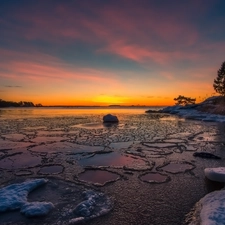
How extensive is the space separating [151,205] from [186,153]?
17.7 feet

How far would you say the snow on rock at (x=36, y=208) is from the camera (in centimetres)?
398

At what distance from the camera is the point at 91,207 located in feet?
13.9

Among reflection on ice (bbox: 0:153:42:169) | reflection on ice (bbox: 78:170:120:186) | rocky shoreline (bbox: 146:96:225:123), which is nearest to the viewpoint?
reflection on ice (bbox: 78:170:120:186)

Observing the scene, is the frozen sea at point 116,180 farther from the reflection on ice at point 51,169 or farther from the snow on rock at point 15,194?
the snow on rock at point 15,194

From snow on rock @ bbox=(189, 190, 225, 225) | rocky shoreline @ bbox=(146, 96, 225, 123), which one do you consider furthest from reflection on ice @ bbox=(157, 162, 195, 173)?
rocky shoreline @ bbox=(146, 96, 225, 123)

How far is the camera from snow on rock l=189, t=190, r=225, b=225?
11.0 ft

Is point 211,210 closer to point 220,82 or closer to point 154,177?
point 154,177

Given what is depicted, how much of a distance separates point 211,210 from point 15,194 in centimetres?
403

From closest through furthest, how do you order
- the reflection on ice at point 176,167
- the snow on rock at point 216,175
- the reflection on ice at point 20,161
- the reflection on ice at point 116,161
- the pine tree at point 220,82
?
the snow on rock at point 216,175 < the reflection on ice at point 176,167 < the reflection on ice at point 20,161 < the reflection on ice at point 116,161 < the pine tree at point 220,82

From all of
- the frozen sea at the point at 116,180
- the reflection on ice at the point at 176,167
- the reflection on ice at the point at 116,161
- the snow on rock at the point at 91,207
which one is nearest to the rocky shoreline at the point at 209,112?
the frozen sea at the point at 116,180

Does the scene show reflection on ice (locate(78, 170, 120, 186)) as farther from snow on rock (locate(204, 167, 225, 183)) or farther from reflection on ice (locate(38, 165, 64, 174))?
snow on rock (locate(204, 167, 225, 183))

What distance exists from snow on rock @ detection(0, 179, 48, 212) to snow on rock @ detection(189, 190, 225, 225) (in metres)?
3.40

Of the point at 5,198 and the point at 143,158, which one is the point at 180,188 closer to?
the point at 143,158

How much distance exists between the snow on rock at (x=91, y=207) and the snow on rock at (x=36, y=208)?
538 mm
